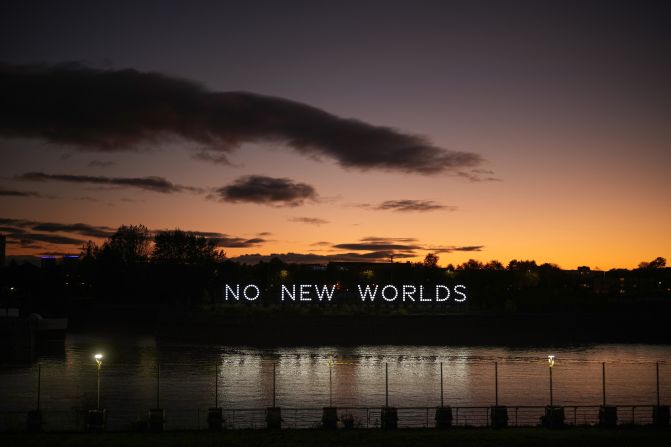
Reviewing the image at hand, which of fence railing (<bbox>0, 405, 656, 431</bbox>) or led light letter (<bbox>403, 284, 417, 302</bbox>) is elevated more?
led light letter (<bbox>403, 284, 417, 302</bbox>)

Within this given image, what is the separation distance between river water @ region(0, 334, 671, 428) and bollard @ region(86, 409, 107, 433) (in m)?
6.43

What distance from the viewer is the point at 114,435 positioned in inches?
1943

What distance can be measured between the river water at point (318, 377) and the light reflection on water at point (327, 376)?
12cm

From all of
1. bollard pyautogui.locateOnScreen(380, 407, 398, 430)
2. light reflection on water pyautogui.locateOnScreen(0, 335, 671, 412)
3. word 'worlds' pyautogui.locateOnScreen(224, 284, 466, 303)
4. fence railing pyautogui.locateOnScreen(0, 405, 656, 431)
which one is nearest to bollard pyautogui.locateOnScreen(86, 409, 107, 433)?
fence railing pyautogui.locateOnScreen(0, 405, 656, 431)

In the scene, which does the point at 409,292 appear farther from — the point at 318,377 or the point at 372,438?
the point at 372,438

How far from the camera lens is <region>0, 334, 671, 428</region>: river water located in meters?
74.3

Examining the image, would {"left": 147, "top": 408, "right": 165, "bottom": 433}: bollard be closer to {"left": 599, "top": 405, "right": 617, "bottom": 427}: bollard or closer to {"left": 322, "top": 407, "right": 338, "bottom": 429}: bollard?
{"left": 322, "top": 407, "right": 338, "bottom": 429}: bollard

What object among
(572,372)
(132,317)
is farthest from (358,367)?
(132,317)

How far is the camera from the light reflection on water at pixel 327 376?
75.9 metres

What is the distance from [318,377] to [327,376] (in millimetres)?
1213

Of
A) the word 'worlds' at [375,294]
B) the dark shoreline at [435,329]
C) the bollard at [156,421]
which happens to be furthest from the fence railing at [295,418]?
the word 'worlds' at [375,294]

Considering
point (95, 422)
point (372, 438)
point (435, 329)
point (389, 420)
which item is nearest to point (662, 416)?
point (389, 420)

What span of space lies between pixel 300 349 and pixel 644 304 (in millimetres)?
103819

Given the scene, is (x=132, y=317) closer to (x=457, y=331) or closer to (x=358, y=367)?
(x=457, y=331)
